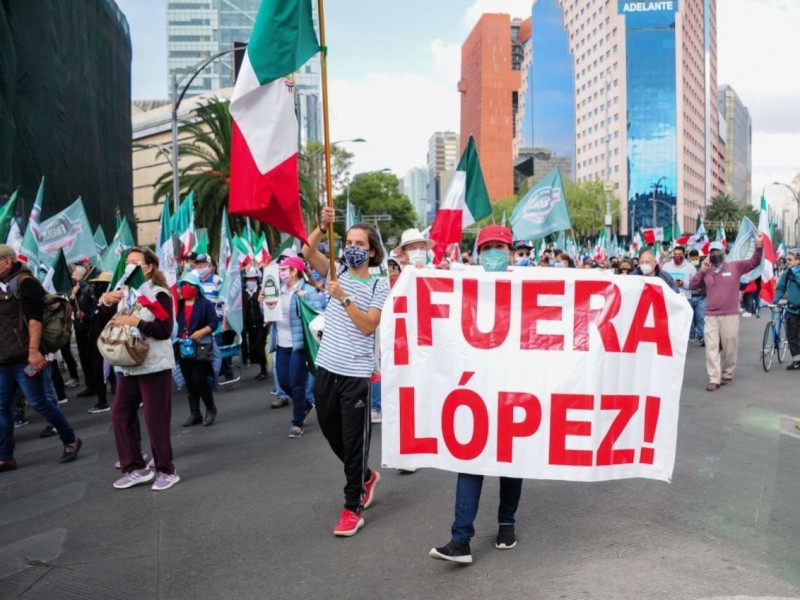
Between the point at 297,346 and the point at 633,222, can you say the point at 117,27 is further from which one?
the point at 633,222

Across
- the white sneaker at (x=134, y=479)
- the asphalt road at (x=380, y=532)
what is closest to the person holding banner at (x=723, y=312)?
the asphalt road at (x=380, y=532)

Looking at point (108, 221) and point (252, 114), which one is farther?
point (108, 221)

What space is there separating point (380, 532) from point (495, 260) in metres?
1.86

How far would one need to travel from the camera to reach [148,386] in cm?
578

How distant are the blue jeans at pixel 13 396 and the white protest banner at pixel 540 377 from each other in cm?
400

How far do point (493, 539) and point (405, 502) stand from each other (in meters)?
0.97

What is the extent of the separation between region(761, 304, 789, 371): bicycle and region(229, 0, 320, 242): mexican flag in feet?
29.4

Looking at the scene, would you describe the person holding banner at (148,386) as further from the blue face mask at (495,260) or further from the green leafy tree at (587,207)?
the green leafy tree at (587,207)

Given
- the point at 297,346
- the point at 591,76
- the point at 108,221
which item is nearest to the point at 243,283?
the point at 297,346

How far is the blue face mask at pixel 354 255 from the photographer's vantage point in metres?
4.57

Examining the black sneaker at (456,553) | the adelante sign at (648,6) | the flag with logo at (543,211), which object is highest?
the adelante sign at (648,6)

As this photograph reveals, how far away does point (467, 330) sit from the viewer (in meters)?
4.23

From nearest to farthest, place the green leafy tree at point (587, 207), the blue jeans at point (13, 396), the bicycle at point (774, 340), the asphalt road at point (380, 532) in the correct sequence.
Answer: the asphalt road at point (380, 532), the blue jeans at point (13, 396), the bicycle at point (774, 340), the green leafy tree at point (587, 207)

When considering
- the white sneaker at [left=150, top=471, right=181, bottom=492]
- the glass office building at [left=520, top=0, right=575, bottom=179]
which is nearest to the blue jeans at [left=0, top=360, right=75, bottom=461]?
the white sneaker at [left=150, top=471, right=181, bottom=492]
